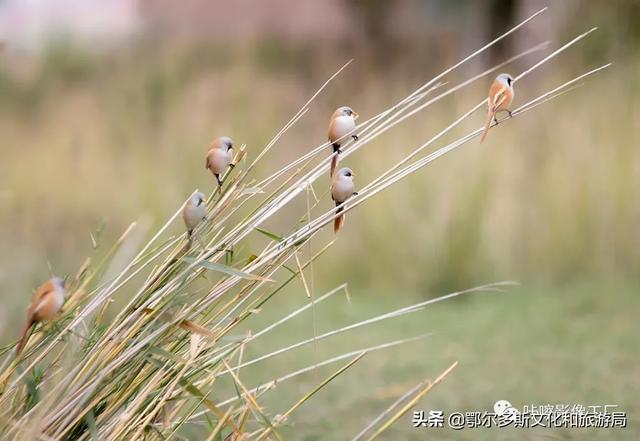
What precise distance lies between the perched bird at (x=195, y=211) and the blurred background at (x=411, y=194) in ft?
0.75

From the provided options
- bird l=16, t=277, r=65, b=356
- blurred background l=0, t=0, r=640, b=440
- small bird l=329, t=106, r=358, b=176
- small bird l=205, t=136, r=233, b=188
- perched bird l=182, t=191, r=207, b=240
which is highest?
blurred background l=0, t=0, r=640, b=440

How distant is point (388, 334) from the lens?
3.46 m

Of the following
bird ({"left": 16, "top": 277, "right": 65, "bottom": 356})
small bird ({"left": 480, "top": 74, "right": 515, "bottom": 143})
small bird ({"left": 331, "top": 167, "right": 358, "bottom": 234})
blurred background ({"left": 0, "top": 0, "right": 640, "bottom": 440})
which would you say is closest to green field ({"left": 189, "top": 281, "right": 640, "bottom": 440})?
blurred background ({"left": 0, "top": 0, "right": 640, "bottom": 440})

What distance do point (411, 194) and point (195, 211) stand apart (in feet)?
10.4

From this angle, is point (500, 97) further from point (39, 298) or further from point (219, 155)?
point (39, 298)

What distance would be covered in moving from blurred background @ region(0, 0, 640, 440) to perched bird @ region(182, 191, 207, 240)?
0.75 ft

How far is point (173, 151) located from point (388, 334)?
2.56 metres

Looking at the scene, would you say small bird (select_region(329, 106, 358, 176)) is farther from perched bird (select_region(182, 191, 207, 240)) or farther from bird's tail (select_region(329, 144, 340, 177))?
perched bird (select_region(182, 191, 207, 240))

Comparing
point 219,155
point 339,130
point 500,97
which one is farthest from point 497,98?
point 219,155

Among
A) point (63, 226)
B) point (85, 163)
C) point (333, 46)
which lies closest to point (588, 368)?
point (63, 226)

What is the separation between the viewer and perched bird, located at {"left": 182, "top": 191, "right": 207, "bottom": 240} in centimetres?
155

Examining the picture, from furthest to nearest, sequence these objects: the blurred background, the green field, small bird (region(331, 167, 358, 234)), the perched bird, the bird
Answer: the blurred background → the green field → small bird (region(331, 167, 358, 234)) → the perched bird → the bird

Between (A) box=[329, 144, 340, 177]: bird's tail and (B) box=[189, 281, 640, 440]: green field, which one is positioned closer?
(A) box=[329, 144, 340, 177]: bird's tail

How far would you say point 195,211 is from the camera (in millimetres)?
1548
